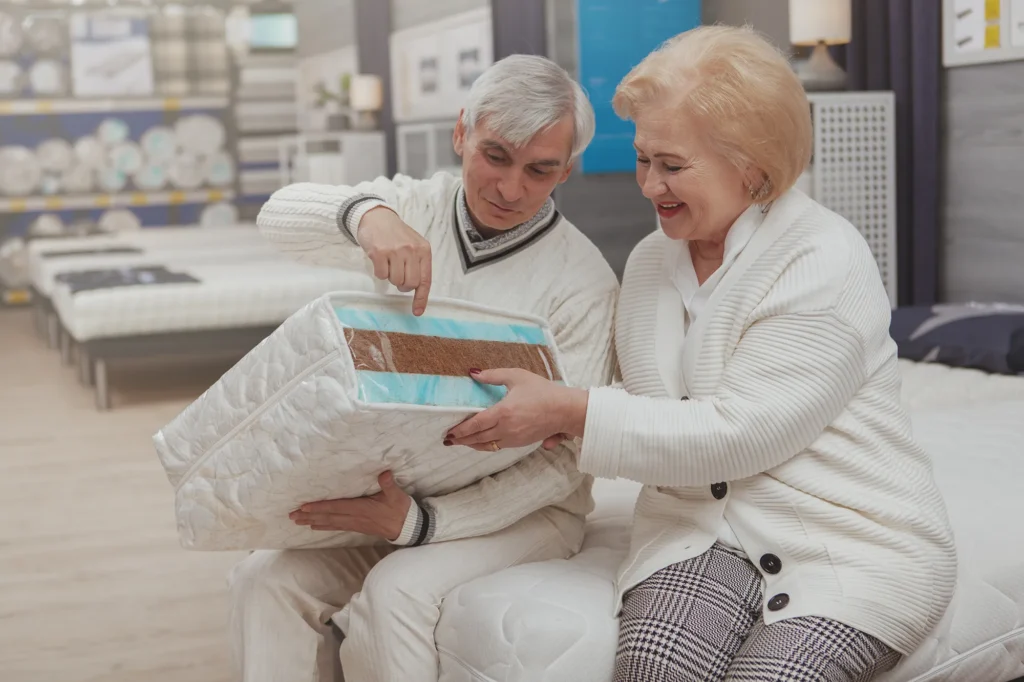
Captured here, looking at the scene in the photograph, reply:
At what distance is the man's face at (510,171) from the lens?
1705 mm

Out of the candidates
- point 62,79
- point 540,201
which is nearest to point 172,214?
point 62,79

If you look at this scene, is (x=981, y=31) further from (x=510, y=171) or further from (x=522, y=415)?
(x=522, y=415)

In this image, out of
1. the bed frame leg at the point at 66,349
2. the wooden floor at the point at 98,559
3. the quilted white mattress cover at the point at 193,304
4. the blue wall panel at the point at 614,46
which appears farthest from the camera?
the bed frame leg at the point at 66,349

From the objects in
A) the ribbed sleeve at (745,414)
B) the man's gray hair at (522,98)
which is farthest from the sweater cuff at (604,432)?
the man's gray hair at (522,98)

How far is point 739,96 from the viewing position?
1.47 m

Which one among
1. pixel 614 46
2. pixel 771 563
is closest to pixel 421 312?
pixel 771 563

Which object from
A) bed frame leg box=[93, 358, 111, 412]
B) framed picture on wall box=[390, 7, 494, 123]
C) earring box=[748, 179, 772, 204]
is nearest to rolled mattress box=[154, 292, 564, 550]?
earring box=[748, 179, 772, 204]

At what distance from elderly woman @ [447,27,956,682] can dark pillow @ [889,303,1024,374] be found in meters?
1.72

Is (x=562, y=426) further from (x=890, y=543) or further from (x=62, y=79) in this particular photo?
(x=62, y=79)

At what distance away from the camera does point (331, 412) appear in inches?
53.9

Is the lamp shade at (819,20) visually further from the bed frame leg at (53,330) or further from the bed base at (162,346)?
the bed frame leg at (53,330)

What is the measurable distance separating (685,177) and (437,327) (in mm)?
370

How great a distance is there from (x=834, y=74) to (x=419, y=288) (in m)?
3.33

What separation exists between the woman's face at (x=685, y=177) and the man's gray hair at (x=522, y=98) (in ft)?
0.55
